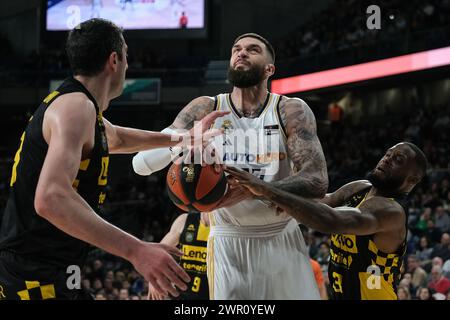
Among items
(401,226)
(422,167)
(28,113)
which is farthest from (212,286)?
(28,113)

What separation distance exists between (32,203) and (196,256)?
330 centimetres

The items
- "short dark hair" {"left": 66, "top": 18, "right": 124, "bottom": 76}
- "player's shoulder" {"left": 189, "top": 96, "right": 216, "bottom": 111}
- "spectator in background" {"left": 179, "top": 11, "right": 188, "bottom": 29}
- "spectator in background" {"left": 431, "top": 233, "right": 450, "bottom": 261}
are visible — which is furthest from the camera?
"spectator in background" {"left": 179, "top": 11, "right": 188, "bottom": 29}

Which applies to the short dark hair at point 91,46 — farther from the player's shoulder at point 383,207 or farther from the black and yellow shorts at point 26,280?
the player's shoulder at point 383,207

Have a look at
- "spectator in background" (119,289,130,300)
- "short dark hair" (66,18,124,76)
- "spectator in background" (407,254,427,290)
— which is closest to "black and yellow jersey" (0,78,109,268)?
"short dark hair" (66,18,124,76)

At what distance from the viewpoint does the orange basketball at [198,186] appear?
3344 millimetres

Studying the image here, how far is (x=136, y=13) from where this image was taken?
49.8 feet

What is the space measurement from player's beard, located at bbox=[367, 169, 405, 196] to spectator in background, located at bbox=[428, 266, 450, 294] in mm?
3768

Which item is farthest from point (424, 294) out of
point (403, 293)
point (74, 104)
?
point (74, 104)

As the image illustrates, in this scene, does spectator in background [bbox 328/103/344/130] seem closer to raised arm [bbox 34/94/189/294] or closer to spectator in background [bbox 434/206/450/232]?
spectator in background [bbox 434/206/450/232]

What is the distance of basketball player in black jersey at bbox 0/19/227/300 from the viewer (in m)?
2.33

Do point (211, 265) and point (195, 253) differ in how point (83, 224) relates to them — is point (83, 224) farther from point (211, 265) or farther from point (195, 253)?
point (195, 253)
